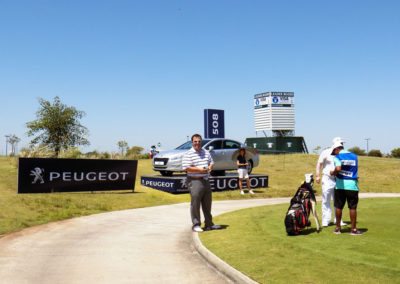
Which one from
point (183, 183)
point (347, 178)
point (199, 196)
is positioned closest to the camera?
point (347, 178)

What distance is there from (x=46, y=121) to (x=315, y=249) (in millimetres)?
40992

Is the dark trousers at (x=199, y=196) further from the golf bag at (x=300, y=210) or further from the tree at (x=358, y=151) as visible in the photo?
the tree at (x=358, y=151)

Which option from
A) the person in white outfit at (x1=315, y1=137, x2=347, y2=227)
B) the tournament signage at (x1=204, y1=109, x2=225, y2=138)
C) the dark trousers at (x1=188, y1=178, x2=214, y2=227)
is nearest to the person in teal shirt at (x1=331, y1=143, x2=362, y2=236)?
the person in white outfit at (x1=315, y1=137, x2=347, y2=227)

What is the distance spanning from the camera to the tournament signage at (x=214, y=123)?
25219 millimetres

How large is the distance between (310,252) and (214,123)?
18802mm

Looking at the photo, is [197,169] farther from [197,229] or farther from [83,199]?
[83,199]

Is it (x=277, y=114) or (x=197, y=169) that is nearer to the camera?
(x=197, y=169)

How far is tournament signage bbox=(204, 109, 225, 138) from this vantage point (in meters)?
25.2

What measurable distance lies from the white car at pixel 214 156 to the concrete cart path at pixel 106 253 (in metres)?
6.33

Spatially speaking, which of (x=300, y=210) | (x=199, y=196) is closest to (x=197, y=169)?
(x=199, y=196)

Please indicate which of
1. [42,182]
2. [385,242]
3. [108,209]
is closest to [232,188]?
[108,209]

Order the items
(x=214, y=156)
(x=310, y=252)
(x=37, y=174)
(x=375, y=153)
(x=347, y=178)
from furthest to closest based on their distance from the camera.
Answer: (x=375, y=153)
(x=214, y=156)
(x=37, y=174)
(x=347, y=178)
(x=310, y=252)

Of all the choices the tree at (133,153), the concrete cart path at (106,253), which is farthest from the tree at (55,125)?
the concrete cart path at (106,253)

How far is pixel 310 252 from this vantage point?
23.2 ft
